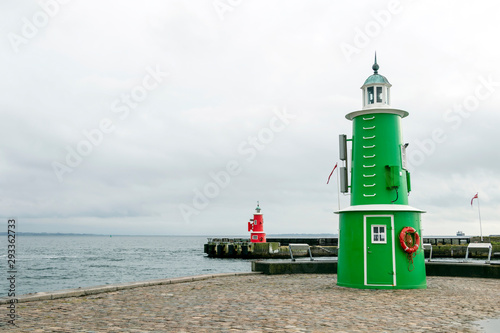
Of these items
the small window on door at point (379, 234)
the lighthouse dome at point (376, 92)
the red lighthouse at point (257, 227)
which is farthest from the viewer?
the red lighthouse at point (257, 227)

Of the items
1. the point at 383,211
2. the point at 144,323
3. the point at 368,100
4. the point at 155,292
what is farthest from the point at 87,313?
the point at 368,100

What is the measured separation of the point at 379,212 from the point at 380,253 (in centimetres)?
118

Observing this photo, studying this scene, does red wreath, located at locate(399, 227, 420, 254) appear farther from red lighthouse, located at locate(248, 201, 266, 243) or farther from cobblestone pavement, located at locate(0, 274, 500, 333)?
red lighthouse, located at locate(248, 201, 266, 243)

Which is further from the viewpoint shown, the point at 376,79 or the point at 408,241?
the point at 376,79

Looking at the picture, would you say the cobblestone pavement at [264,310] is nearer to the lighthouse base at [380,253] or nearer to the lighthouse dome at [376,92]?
the lighthouse base at [380,253]

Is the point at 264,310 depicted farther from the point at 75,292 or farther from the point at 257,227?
the point at 257,227

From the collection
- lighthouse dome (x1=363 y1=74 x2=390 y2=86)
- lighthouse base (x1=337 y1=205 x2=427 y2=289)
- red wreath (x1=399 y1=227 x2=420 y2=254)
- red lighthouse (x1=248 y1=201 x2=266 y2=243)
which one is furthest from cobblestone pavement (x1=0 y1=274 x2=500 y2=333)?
red lighthouse (x1=248 y1=201 x2=266 y2=243)

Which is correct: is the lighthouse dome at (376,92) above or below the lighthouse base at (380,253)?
above

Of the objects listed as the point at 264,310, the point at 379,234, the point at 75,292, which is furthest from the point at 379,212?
the point at 75,292

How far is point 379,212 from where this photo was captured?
13.7 meters

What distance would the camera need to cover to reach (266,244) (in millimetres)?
58406

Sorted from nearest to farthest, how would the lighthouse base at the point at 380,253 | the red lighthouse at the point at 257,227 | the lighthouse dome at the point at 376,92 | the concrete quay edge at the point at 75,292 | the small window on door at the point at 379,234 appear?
the concrete quay edge at the point at 75,292 → the lighthouse base at the point at 380,253 → the small window on door at the point at 379,234 → the lighthouse dome at the point at 376,92 → the red lighthouse at the point at 257,227

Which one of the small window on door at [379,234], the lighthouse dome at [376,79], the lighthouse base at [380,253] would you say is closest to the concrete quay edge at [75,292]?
the lighthouse base at [380,253]

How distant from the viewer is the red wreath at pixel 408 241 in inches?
533
